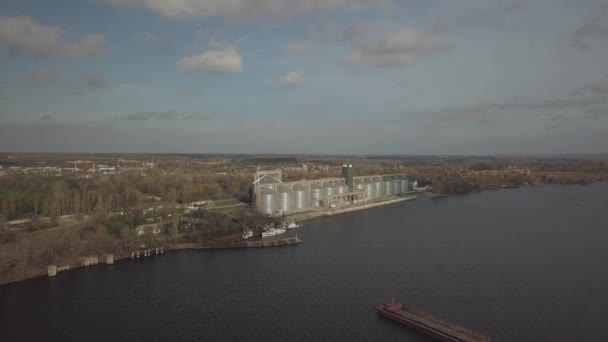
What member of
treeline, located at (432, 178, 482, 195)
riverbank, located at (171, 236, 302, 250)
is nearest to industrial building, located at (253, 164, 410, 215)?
treeline, located at (432, 178, 482, 195)

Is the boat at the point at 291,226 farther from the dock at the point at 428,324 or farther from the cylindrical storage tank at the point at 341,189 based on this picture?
the dock at the point at 428,324

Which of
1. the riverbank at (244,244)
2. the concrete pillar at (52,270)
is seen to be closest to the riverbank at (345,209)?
the riverbank at (244,244)

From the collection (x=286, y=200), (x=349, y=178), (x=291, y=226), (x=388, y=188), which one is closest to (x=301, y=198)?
(x=286, y=200)

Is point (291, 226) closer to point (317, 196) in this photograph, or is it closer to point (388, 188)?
point (317, 196)

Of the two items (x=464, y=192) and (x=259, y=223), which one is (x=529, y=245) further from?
(x=464, y=192)

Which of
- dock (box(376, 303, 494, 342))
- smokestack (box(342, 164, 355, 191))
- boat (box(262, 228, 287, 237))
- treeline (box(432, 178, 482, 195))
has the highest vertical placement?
smokestack (box(342, 164, 355, 191))

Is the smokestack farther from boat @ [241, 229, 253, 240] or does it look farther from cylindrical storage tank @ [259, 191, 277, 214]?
boat @ [241, 229, 253, 240]
